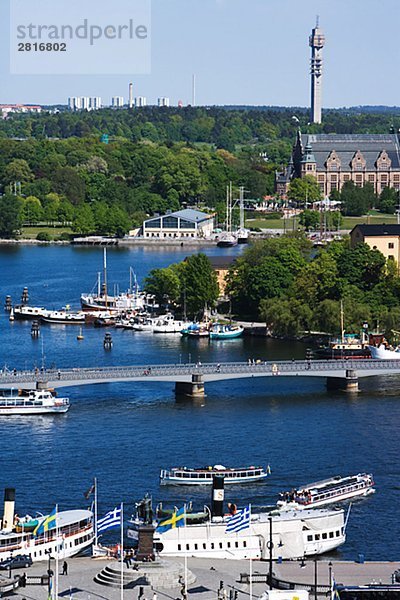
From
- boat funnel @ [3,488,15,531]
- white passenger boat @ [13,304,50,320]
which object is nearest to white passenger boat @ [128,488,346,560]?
boat funnel @ [3,488,15,531]

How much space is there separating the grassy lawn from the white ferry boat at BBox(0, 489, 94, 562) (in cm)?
6934

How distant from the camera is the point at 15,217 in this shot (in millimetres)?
100500

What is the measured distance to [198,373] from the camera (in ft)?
153

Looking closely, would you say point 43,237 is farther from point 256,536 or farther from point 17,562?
point 17,562

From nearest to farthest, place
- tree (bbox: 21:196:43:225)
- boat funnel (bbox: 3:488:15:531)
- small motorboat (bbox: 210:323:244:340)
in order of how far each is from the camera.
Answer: boat funnel (bbox: 3:488:15:531)
small motorboat (bbox: 210:323:244:340)
tree (bbox: 21:196:43:225)

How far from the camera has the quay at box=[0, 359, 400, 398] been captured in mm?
46031

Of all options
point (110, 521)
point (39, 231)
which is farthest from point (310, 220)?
point (110, 521)

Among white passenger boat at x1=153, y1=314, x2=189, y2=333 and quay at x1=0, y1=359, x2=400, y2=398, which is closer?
quay at x1=0, y1=359, x2=400, y2=398

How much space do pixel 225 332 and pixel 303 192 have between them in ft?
184

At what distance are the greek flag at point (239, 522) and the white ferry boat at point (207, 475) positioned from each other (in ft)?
18.2

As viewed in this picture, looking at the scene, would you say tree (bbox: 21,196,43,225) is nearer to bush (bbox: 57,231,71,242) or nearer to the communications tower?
bush (bbox: 57,231,71,242)

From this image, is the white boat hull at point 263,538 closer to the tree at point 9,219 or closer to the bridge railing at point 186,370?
the bridge railing at point 186,370

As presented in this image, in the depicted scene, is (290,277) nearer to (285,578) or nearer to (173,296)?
(173,296)

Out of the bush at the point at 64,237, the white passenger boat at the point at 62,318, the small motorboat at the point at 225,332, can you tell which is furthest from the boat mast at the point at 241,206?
the small motorboat at the point at 225,332
